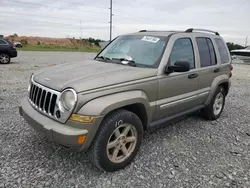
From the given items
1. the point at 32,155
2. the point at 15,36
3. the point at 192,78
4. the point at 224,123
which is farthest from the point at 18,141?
the point at 15,36

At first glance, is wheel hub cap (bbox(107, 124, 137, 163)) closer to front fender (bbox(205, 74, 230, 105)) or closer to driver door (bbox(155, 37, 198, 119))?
driver door (bbox(155, 37, 198, 119))

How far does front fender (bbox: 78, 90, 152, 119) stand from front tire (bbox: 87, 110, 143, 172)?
0.15m

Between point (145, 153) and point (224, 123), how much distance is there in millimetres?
2299

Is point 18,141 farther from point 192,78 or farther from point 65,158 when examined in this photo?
point 192,78

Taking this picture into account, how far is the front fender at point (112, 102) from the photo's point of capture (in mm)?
2475

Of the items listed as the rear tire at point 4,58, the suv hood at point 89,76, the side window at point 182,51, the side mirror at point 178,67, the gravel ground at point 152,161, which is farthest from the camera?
the rear tire at point 4,58

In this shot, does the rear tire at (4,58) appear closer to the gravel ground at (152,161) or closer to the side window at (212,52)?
the gravel ground at (152,161)

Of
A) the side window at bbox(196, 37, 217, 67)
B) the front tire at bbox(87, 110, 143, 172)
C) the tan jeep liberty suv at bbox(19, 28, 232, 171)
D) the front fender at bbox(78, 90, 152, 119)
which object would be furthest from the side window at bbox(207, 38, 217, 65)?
the front tire at bbox(87, 110, 143, 172)

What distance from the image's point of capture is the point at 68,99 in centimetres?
252

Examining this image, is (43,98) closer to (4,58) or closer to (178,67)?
(178,67)

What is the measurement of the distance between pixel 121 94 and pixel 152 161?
1.12 metres

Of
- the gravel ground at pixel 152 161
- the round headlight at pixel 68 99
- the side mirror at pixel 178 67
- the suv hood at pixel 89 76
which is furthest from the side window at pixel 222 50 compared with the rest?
the round headlight at pixel 68 99

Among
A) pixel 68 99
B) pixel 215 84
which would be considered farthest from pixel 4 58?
pixel 68 99

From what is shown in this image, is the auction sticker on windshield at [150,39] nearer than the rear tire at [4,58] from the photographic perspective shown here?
Yes
